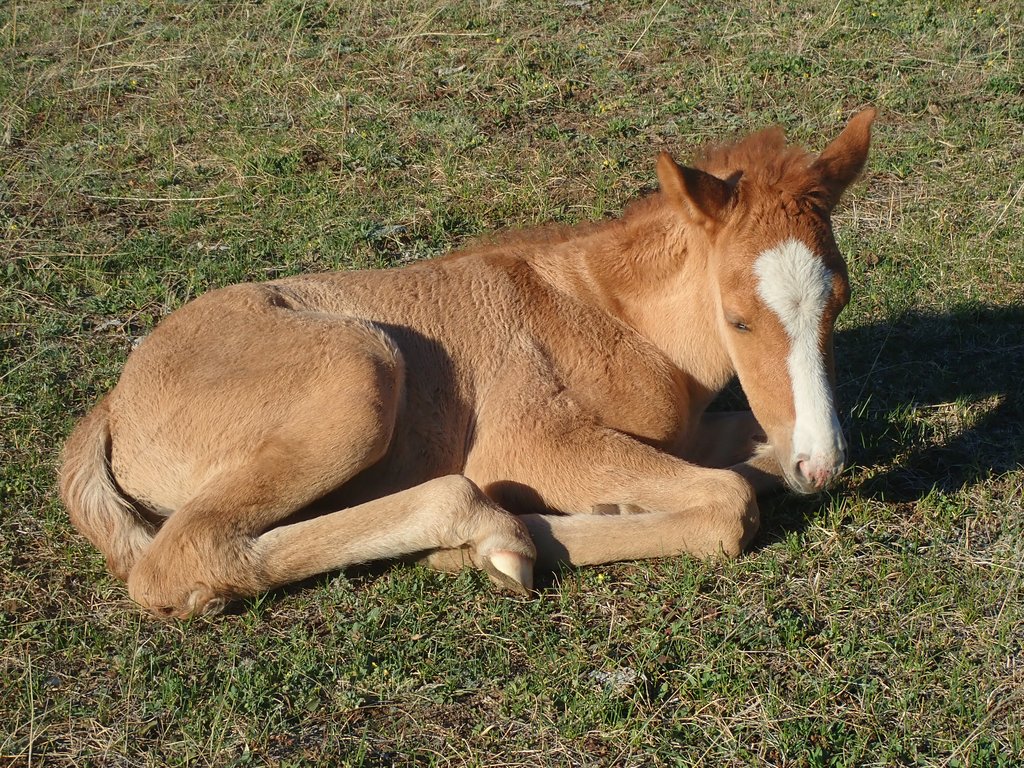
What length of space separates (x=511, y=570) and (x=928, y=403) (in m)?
2.63

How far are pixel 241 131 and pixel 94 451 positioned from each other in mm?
4477

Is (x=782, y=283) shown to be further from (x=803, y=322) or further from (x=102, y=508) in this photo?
(x=102, y=508)

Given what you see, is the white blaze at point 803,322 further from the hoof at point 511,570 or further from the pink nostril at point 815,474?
the hoof at point 511,570

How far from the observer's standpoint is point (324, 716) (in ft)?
11.9

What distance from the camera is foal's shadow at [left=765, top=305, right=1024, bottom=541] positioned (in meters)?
4.86

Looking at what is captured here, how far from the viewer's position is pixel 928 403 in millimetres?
5484

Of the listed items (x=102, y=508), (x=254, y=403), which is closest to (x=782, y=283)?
(x=254, y=403)

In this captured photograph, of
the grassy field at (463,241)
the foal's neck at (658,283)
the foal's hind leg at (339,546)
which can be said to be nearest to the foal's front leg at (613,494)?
the grassy field at (463,241)

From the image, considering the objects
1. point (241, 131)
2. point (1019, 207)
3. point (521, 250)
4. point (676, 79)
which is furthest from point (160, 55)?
point (1019, 207)

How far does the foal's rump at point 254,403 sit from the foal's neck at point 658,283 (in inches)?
40.5

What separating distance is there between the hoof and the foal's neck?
131 centimetres

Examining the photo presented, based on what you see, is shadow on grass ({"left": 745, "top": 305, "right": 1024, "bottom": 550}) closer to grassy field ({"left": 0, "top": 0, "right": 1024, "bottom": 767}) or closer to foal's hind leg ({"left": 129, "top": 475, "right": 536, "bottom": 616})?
grassy field ({"left": 0, "top": 0, "right": 1024, "bottom": 767})

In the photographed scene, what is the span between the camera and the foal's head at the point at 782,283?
4094mm

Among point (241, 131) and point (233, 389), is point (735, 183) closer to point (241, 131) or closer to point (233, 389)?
point (233, 389)
